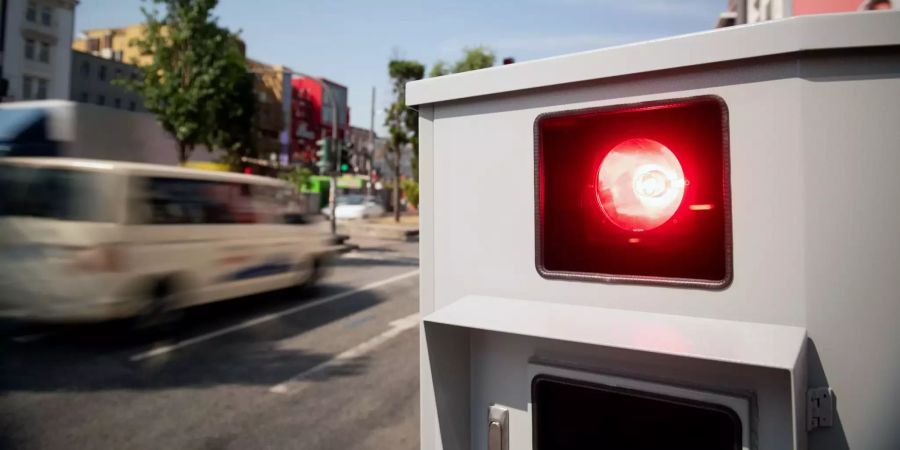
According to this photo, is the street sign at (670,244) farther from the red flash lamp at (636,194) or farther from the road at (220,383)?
the road at (220,383)

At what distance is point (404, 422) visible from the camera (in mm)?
4004

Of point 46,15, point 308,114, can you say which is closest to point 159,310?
point 46,15

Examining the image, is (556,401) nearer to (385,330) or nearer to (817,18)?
(817,18)

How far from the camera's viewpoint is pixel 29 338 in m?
5.86

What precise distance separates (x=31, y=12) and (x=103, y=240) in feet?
149

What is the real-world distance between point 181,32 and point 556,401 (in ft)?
78.2

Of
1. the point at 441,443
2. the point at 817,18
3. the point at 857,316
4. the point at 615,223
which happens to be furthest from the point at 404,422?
the point at 817,18

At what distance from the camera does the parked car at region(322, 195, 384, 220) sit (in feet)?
100

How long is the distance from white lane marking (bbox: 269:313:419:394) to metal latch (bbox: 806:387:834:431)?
13.4 feet

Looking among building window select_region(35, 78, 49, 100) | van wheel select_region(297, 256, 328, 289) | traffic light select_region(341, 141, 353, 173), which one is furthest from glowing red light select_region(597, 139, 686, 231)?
building window select_region(35, 78, 49, 100)

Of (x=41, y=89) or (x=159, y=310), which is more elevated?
(x=41, y=89)

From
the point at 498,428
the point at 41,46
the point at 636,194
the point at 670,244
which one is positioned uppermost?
the point at 41,46

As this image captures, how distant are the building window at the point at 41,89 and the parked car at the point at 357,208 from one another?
78.9 feet

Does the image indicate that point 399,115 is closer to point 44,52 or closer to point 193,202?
point 193,202
